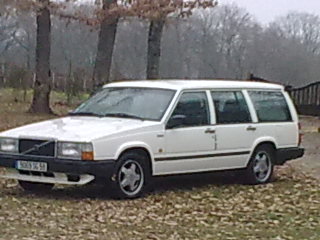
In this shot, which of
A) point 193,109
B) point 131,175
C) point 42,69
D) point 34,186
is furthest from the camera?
point 42,69

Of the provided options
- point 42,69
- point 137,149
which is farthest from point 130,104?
point 42,69

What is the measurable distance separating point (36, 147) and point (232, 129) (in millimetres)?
3058

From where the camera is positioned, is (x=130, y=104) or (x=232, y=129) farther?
(x=232, y=129)

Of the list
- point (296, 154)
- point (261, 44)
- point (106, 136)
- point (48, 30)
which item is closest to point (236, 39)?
point (261, 44)

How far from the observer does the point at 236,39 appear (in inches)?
1921

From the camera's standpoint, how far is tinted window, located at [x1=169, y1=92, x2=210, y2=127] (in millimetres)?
12195

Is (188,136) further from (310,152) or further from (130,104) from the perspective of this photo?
(310,152)

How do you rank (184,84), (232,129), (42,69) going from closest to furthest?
(184,84) < (232,129) < (42,69)

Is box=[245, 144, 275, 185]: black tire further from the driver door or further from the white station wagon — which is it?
the driver door

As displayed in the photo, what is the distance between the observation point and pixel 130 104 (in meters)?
12.3

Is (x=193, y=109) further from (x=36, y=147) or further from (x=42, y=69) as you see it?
(x=42, y=69)

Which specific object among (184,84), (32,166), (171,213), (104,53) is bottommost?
(171,213)

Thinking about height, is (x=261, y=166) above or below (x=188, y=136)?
below

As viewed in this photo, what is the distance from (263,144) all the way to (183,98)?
1687 millimetres
